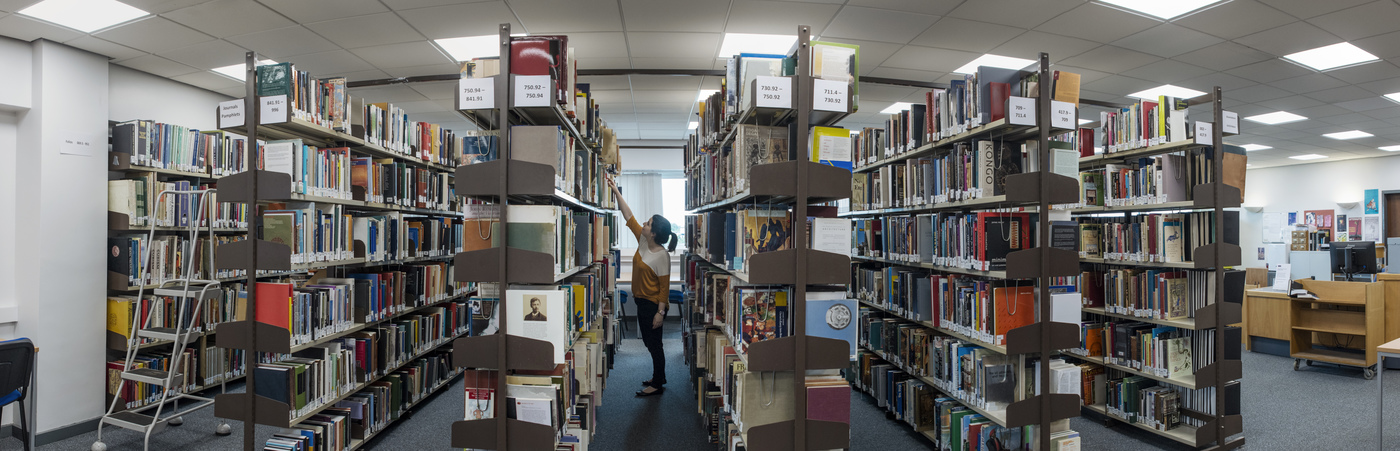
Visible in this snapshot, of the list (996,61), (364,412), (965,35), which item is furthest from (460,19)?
(996,61)

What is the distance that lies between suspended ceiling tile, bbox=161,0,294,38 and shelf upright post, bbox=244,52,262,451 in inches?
47.4

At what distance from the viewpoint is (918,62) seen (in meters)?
4.93

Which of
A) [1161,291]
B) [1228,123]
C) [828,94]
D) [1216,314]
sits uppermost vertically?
[1228,123]

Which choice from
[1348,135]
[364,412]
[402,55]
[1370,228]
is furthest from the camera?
[1370,228]

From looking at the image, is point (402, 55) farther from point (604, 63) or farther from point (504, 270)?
point (504, 270)

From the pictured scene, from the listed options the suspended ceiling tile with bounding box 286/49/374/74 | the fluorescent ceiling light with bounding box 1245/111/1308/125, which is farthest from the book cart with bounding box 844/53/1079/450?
the fluorescent ceiling light with bounding box 1245/111/1308/125

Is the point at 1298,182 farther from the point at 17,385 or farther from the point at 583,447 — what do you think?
the point at 17,385

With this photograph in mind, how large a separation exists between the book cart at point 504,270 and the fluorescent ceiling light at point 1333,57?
20.5 feet

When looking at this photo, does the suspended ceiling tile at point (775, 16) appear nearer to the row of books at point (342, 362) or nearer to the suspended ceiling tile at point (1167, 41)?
the suspended ceiling tile at point (1167, 41)

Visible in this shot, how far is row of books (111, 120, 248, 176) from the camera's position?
4137mm

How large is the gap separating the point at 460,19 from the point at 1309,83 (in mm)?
7873

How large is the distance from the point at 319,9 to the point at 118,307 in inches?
109

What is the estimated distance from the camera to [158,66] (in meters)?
4.54

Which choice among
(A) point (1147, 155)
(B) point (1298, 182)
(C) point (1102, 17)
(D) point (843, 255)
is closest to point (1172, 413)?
(A) point (1147, 155)
